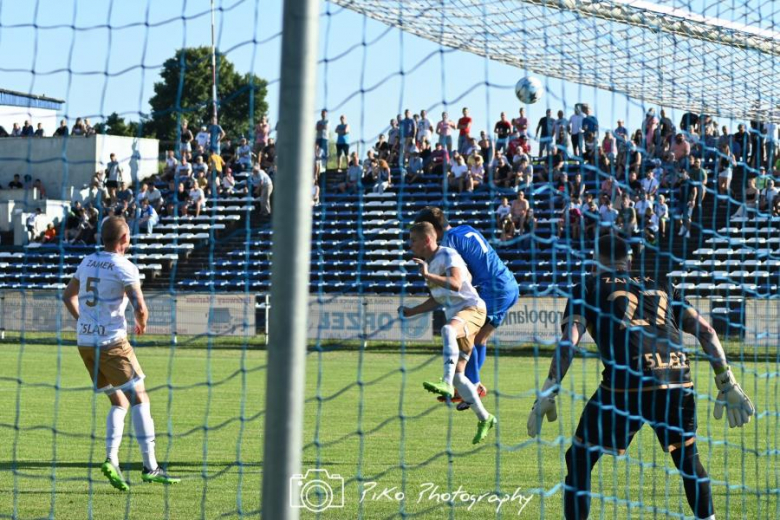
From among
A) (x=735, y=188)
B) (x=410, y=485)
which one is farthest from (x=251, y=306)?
(x=410, y=485)

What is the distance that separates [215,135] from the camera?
26.6ft

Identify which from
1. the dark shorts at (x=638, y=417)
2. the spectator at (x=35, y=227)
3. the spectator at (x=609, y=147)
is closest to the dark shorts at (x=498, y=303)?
the spectator at (x=609, y=147)

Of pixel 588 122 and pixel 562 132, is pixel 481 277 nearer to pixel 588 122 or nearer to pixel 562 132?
pixel 562 132

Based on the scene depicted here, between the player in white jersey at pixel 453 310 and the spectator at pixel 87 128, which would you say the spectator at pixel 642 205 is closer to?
the player in white jersey at pixel 453 310

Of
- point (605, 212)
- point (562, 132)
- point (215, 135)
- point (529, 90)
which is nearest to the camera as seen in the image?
point (529, 90)

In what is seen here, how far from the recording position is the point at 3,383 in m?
14.9

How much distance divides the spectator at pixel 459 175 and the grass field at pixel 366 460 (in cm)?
258

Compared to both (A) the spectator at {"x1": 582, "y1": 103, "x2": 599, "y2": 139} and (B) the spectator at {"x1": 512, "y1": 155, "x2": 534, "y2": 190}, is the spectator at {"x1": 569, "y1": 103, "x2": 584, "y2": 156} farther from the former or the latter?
(B) the spectator at {"x1": 512, "y1": 155, "x2": 534, "y2": 190}

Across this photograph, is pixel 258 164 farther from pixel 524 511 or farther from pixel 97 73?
pixel 524 511

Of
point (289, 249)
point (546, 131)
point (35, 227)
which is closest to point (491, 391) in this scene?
point (546, 131)

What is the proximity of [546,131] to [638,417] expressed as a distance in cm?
236

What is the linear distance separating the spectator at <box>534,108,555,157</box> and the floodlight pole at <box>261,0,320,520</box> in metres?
3.81

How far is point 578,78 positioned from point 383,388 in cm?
826

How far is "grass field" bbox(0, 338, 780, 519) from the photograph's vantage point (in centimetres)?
677
